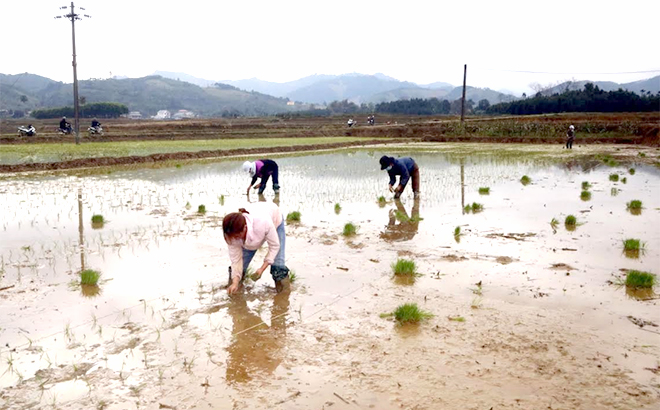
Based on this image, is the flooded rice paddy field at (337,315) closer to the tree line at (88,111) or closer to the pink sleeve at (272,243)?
the pink sleeve at (272,243)

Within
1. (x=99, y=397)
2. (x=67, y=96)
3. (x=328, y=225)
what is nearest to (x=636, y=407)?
(x=99, y=397)

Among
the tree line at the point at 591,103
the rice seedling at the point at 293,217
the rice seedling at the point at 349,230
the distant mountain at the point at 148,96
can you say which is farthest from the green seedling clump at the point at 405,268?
the distant mountain at the point at 148,96

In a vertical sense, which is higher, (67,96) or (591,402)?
(67,96)

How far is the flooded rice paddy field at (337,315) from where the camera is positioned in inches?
132

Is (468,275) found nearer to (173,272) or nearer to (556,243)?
(556,243)

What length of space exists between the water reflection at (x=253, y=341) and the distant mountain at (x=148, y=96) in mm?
121415

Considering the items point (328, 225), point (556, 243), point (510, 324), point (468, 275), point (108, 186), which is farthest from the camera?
point (108, 186)

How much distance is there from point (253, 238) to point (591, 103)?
61.8 metres

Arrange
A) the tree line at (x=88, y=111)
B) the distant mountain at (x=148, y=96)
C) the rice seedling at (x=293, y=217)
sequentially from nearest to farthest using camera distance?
the rice seedling at (x=293, y=217), the tree line at (x=88, y=111), the distant mountain at (x=148, y=96)

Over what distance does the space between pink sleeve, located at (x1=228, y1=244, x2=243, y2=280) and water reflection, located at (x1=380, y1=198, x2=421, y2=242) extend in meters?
3.22

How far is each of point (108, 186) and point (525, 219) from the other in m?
10.4

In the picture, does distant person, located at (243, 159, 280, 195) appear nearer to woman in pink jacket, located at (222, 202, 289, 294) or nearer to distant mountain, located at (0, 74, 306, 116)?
woman in pink jacket, located at (222, 202, 289, 294)

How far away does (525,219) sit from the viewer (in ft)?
30.0

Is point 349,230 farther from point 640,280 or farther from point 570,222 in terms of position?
point 640,280
